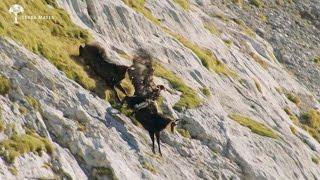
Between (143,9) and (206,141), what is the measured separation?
1426cm

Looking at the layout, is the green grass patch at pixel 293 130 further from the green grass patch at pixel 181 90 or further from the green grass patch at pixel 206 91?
the green grass patch at pixel 181 90

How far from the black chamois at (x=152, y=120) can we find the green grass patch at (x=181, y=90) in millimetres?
3647

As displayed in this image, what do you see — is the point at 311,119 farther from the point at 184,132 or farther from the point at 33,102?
the point at 33,102

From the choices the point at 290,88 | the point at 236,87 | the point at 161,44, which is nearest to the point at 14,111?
the point at 161,44

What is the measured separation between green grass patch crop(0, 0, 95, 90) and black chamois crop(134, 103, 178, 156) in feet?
7.31

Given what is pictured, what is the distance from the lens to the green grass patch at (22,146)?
2477 centimetres

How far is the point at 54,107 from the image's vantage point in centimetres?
2855

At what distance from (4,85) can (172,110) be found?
8.52m

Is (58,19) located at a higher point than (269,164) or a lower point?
Answer: higher

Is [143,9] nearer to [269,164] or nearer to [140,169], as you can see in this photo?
[269,164]

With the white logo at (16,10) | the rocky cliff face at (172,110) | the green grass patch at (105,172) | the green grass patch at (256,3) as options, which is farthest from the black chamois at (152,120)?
the green grass patch at (256,3)

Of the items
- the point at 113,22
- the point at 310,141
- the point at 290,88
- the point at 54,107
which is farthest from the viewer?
the point at 290,88

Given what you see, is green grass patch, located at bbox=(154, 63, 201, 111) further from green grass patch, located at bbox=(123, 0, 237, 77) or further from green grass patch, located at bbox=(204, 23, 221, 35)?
green grass patch, located at bbox=(204, 23, 221, 35)

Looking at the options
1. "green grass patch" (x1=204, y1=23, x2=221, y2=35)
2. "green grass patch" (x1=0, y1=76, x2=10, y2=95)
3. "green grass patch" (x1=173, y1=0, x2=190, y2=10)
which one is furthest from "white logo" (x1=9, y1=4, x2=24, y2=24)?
"green grass patch" (x1=204, y1=23, x2=221, y2=35)
